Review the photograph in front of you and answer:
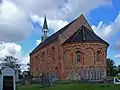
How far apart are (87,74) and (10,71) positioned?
42223 mm

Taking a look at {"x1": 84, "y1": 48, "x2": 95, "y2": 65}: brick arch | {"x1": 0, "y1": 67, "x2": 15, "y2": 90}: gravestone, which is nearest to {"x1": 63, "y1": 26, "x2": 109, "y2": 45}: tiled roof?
{"x1": 84, "y1": 48, "x2": 95, "y2": 65}: brick arch

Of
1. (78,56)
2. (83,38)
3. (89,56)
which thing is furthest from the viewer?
(83,38)

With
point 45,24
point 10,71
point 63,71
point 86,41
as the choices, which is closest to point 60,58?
point 63,71

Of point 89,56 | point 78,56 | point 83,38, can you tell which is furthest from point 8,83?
point 83,38

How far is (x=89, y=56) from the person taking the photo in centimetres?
5588

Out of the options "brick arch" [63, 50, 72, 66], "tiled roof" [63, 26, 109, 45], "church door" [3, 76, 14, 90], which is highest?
"tiled roof" [63, 26, 109, 45]

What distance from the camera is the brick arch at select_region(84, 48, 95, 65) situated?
2197 inches

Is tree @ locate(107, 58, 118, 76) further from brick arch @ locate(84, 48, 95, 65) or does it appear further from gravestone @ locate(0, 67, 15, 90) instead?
gravestone @ locate(0, 67, 15, 90)

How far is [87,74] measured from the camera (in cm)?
5503

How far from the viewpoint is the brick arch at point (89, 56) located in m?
55.8

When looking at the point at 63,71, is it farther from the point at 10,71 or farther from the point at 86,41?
the point at 10,71

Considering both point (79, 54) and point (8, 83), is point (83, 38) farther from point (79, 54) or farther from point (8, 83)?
point (8, 83)

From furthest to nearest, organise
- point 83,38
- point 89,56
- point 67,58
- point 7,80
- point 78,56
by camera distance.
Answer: point 67,58 → point 83,38 → point 78,56 → point 89,56 → point 7,80

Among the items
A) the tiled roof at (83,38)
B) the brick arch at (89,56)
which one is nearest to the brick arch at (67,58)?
the tiled roof at (83,38)
